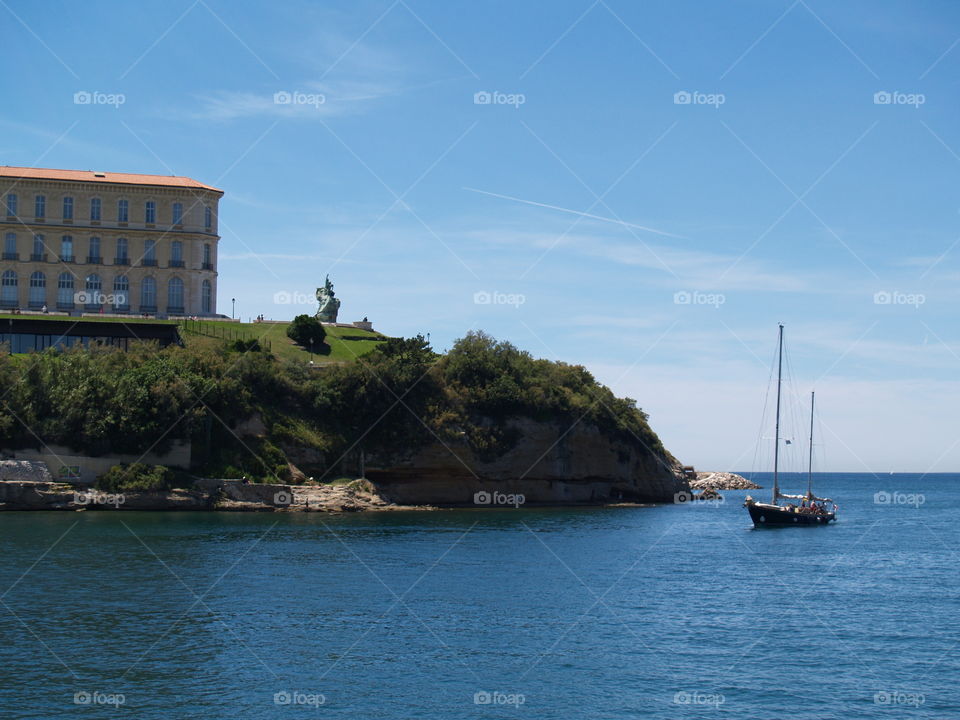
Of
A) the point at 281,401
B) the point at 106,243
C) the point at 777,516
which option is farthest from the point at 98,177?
the point at 777,516

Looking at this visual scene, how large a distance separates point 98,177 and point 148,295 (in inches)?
581

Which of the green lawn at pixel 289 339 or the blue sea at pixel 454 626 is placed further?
the green lawn at pixel 289 339

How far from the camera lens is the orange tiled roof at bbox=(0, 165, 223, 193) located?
4358 inches

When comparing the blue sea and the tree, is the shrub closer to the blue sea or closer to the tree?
the blue sea

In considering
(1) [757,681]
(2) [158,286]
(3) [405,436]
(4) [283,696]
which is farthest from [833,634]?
(2) [158,286]

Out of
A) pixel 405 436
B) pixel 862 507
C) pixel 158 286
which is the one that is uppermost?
pixel 158 286

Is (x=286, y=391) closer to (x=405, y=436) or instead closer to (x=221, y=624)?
(x=405, y=436)

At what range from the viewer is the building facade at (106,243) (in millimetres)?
109312

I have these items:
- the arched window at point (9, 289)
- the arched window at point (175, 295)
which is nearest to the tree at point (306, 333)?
the arched window at point (175, 295)

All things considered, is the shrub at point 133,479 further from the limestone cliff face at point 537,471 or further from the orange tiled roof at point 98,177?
the orange tiled roof at point 98,177

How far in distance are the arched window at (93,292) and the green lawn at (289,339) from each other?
38.0 feet

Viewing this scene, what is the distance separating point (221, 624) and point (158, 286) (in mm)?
81214

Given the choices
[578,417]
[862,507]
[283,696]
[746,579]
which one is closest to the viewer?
[283,696]

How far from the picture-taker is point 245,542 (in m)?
59.0
